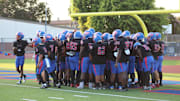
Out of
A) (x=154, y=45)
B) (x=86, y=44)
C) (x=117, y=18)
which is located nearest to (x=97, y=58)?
(x=86, y=44)

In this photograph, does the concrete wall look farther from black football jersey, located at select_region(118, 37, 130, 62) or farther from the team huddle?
black football jersey, located at select_region(118, 37, 130, 62)

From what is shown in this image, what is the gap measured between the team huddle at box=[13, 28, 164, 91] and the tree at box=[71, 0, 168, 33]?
6.78 m

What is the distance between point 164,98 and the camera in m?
8.80

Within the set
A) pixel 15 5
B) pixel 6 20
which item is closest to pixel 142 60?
pixel 6 20

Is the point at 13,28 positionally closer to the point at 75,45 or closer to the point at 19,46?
the point at 19,46

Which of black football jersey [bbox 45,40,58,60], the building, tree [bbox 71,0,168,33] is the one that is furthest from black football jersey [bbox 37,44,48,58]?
the building

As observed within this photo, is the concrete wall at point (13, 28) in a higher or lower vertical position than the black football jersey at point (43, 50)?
lower

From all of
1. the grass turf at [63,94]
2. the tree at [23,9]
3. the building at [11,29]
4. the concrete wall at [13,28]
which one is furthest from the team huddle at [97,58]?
the tree at [23,9]

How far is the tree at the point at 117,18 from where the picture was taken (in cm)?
2034

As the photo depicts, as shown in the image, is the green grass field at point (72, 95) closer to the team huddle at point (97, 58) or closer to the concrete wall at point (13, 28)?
the team huddle at point (97, 58)

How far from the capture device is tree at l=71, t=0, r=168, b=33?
20.3 metres

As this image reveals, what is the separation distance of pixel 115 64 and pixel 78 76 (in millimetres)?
1753

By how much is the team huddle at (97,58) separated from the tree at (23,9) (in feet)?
172

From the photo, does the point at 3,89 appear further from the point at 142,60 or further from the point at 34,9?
the point at 34,9
